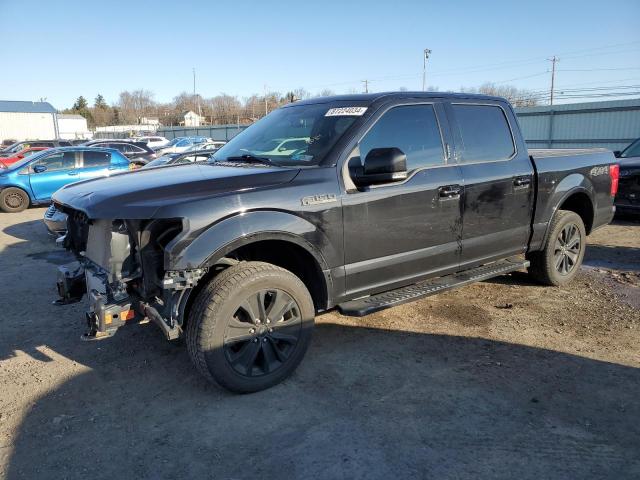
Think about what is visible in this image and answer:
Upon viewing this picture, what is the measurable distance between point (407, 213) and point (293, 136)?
3.67ft

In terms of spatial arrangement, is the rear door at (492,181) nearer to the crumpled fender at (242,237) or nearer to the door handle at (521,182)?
the door handle at (521,182)

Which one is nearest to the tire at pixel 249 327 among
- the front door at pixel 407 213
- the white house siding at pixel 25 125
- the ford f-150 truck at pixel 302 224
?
the ford f-150 truck at pixel 302 224

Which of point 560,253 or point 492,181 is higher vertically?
point 492,181

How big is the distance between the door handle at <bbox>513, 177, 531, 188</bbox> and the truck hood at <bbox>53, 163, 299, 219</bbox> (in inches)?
91.6

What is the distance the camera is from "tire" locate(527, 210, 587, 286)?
5309mm

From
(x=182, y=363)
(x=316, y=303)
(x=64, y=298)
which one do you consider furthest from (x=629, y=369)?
(x=64, y=298)

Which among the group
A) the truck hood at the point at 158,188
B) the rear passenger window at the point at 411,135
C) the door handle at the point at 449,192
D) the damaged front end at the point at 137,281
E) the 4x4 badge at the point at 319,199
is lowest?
the damaged front end at the point at 137,281

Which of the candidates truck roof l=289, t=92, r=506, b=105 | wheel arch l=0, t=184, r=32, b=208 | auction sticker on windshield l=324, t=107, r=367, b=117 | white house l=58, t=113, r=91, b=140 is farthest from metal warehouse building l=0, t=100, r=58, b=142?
auction sticker on windshield l=324, t=107, r=367, b=117

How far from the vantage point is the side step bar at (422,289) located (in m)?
3.69

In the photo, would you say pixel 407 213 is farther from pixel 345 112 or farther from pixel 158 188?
pixel 158 188

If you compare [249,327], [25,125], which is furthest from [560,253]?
[25,125]

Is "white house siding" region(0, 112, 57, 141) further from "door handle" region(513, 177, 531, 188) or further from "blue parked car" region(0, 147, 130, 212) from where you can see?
"door handle" region(513, 177, 531, 188)

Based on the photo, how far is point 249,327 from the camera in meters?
3.33

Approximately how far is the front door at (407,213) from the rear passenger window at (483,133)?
0.27m
